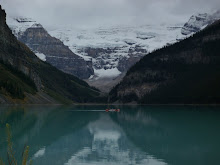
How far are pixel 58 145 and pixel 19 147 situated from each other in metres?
6.16

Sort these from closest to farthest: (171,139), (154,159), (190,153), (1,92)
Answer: (154,159)
(190,153)
(171,139)
(1,92)

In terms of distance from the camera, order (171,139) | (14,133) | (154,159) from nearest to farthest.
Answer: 1. (154,159)
2. (171,139)
3. (14,133)

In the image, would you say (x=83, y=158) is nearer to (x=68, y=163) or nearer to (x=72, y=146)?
(x=68, y=163)

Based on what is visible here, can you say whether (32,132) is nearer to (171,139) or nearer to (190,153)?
(171,139)

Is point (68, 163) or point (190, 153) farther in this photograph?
point (190, 153)

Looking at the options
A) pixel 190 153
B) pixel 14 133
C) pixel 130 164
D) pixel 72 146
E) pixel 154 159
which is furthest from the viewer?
pixel 14 133

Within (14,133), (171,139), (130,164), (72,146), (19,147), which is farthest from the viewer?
(14,133)

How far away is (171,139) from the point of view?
60.2 meters

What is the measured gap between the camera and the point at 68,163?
39844mm

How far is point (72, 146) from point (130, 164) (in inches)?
593

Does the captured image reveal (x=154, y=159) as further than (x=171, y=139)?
No

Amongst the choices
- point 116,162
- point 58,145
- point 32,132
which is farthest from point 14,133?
point 116,162

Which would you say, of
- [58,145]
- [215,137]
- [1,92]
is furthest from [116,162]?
[1,92]

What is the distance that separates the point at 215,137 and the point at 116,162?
2663cm
